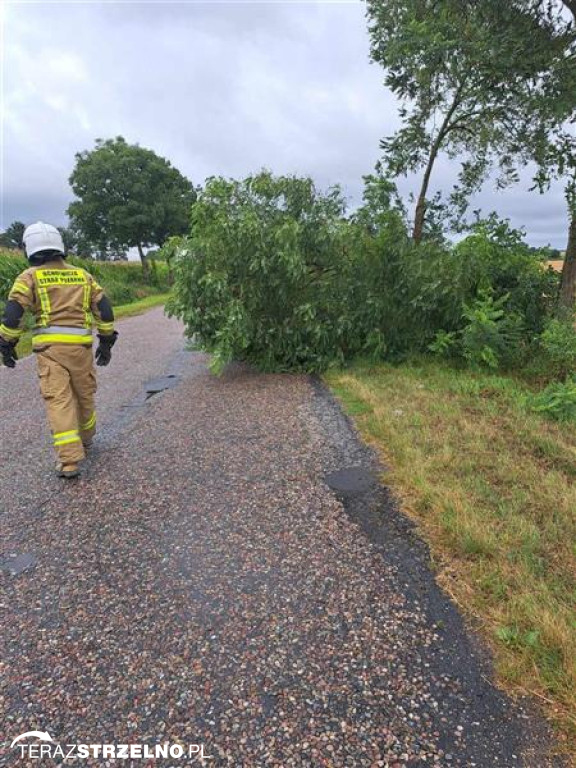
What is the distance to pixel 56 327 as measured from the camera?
4324 millimetres

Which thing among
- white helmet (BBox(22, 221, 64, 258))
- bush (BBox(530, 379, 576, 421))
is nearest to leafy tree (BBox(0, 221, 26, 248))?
white helmet (BBox(22, 221, 64, 258))

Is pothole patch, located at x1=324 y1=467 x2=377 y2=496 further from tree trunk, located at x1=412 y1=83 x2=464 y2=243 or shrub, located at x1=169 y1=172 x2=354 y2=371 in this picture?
tree trunk, located at x1=412 y1=83 x2=464 y2=243

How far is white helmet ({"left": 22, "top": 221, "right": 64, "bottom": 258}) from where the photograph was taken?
4258mm

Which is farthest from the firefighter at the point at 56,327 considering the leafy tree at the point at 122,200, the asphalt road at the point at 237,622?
the leafy tree at the point at 122,200

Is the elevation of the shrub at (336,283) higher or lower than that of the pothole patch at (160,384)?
higher

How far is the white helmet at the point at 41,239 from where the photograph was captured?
14.0ft

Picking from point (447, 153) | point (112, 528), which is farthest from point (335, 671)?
point (447, 153)

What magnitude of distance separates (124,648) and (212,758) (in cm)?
74

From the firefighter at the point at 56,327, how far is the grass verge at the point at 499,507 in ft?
9.40

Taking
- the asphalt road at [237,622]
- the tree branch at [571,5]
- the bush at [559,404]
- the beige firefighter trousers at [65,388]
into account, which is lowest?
the asphalt road at [237,622]

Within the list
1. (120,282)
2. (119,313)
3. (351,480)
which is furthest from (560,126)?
(120,282)

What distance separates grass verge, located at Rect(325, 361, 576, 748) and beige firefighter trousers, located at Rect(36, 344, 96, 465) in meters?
2.78

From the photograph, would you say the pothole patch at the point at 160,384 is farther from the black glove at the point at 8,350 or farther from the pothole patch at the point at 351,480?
the pothole patch at the point at 351,480

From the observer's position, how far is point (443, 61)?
7562 mm
